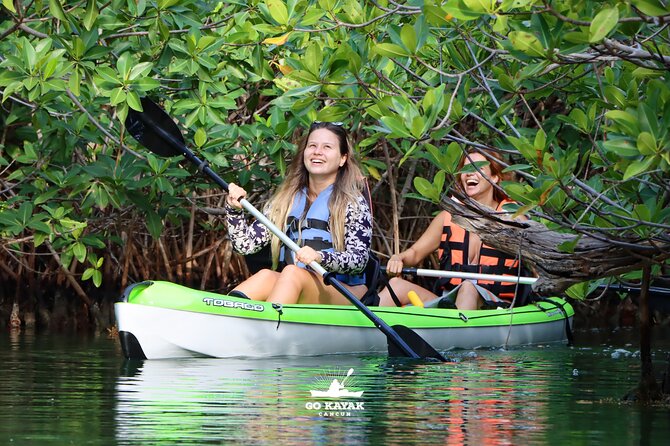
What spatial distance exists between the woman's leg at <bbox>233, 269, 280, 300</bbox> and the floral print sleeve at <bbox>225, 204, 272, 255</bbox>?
7.5 inches

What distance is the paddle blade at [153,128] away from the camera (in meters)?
7.05

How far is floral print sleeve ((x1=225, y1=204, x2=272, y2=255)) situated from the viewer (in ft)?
23.3

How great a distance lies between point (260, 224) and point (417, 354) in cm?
112

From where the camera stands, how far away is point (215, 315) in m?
6.62

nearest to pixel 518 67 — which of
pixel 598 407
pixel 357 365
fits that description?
pixel 598 407

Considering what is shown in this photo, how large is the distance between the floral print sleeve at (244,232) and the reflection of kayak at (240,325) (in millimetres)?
497

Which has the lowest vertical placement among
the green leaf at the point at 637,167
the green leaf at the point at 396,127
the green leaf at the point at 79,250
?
the green leaf at the point at 637,167

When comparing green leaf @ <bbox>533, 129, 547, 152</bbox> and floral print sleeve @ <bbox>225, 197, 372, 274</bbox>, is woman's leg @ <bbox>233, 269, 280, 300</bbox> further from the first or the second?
green leaf @ <bbox>533, 129, 547, 152</bbox>

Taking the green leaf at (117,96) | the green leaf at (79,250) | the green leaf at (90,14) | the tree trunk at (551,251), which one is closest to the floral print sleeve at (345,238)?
the green leaf at (79,250)

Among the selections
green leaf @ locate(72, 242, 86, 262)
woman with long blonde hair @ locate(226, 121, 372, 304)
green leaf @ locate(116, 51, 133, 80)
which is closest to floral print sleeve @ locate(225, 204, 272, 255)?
woman with long blonde hair @ locate(226, 121, 372, 304)

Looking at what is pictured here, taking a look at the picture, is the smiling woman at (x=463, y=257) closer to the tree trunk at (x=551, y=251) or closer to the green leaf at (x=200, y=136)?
the green leaf at (x=200, y=136)

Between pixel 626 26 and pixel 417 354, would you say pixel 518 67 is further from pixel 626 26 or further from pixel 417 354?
pixel 417 354

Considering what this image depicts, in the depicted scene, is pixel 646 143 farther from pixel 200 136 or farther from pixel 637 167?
pixel 200 136

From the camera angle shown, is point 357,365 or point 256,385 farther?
point 357,365
